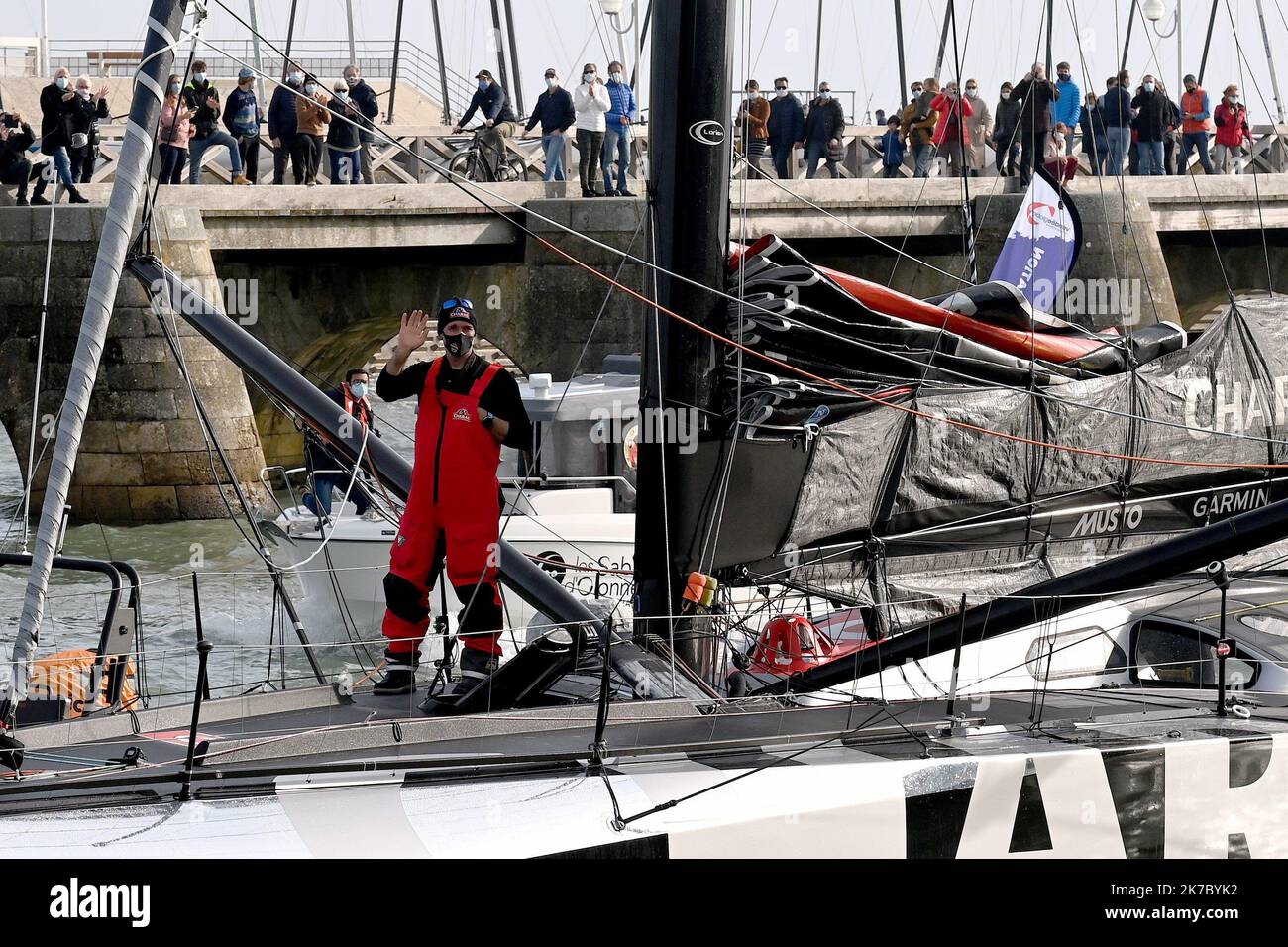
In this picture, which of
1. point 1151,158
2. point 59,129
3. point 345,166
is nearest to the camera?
point 59,129

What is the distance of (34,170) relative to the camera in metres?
16.5

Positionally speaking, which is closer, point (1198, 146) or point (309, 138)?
point (309, 138)

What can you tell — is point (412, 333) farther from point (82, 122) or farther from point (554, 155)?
point (554, 155)

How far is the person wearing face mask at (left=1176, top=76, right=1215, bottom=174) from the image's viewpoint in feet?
68.0

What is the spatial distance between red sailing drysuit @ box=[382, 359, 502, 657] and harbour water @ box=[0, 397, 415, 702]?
95 cm

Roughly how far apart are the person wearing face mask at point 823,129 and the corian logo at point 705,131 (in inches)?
544

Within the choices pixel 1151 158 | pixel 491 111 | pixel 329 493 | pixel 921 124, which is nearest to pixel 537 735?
pixel 329 493

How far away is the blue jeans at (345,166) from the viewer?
Answer: 17766 mm

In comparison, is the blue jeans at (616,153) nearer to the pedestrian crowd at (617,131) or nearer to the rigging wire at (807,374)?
the pedestrian crowd at (617,131)

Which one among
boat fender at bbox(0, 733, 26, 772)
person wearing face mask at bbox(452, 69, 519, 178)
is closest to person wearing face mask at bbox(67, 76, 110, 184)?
person wearing face mask at bbox(452, 69, 519, 178)

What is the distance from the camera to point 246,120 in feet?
56.3
